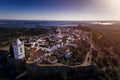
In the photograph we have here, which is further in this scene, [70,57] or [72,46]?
[72,46]

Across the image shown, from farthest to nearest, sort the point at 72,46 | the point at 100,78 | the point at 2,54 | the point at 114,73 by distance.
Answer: the point at 72,46, the point at 2,54, the point at 114,73, the point at 100,78

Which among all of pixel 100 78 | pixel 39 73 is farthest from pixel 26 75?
pixel 100 78

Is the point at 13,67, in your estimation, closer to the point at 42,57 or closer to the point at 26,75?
the point at 26,75

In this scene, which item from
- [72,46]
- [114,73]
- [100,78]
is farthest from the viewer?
[72,46]

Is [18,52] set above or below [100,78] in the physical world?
above

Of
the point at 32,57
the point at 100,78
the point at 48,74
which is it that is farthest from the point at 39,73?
the point at 100,78

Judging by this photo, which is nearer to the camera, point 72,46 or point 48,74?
point 48,74

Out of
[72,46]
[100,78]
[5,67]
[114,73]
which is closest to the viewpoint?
[100,78]

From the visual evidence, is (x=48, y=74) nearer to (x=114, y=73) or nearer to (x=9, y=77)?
(x=9, y=77)

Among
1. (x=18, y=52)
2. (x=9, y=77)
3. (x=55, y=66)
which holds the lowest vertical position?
(x=9, y=77)
